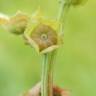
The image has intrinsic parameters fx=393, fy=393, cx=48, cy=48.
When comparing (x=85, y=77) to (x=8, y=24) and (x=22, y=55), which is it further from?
(x=8, y=24)

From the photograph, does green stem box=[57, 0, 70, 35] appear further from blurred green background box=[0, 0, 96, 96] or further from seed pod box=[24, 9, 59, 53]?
blurred green background box=[0, 0, 96, 96]

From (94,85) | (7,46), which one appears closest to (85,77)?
(94,85)

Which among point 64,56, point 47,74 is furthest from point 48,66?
point 64,56

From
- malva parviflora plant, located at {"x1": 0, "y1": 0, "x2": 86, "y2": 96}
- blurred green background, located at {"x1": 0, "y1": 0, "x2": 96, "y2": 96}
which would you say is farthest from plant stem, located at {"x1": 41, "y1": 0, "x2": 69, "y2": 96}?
blurred green background, located at {"x1": 0, "y1": 0, "x2": 96, "y2": 96}

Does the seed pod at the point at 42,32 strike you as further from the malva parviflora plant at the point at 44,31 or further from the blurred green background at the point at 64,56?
the blurred green background at the point at 64,56

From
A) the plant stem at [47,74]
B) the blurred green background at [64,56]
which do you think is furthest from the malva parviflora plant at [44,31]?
the blurred green background at [64,56]

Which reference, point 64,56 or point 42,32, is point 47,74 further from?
point 64,56
